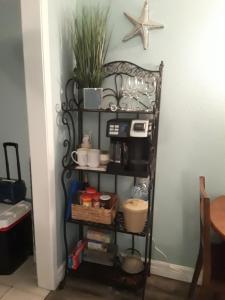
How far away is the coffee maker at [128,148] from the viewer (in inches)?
61.4

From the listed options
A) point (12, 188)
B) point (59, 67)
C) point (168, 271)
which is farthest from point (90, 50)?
point (168, 271)

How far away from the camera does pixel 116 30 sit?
1738mm

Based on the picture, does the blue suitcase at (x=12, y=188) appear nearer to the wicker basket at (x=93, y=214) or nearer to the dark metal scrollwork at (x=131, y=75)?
the wicker basket at (x=93, y=214)

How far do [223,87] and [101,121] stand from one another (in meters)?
0.85

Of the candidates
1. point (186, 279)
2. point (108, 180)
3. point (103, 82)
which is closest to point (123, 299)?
point (186, 279)

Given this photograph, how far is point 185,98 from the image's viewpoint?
1693mm

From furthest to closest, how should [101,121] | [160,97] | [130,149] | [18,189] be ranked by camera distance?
1. [18,189]
2. [101,121]
3. [160,97]
4. [130,149]

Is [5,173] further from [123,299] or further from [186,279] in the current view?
[186,279]

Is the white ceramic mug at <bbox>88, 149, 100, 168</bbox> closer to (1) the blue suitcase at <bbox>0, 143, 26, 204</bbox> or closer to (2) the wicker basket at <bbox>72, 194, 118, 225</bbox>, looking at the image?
(2) the wicker basket at <bbox>72, 194, 118, 225</bbox>

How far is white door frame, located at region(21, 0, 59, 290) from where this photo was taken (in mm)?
1435

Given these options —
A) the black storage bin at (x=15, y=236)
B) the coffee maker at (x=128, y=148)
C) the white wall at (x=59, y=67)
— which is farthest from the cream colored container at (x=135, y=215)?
the black storage bin at (x=15, y=236)

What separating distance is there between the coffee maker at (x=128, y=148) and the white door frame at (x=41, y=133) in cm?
39

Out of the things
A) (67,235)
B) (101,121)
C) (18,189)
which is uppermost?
(101,121)

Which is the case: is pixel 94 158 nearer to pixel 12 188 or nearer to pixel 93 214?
pixel 93 214
